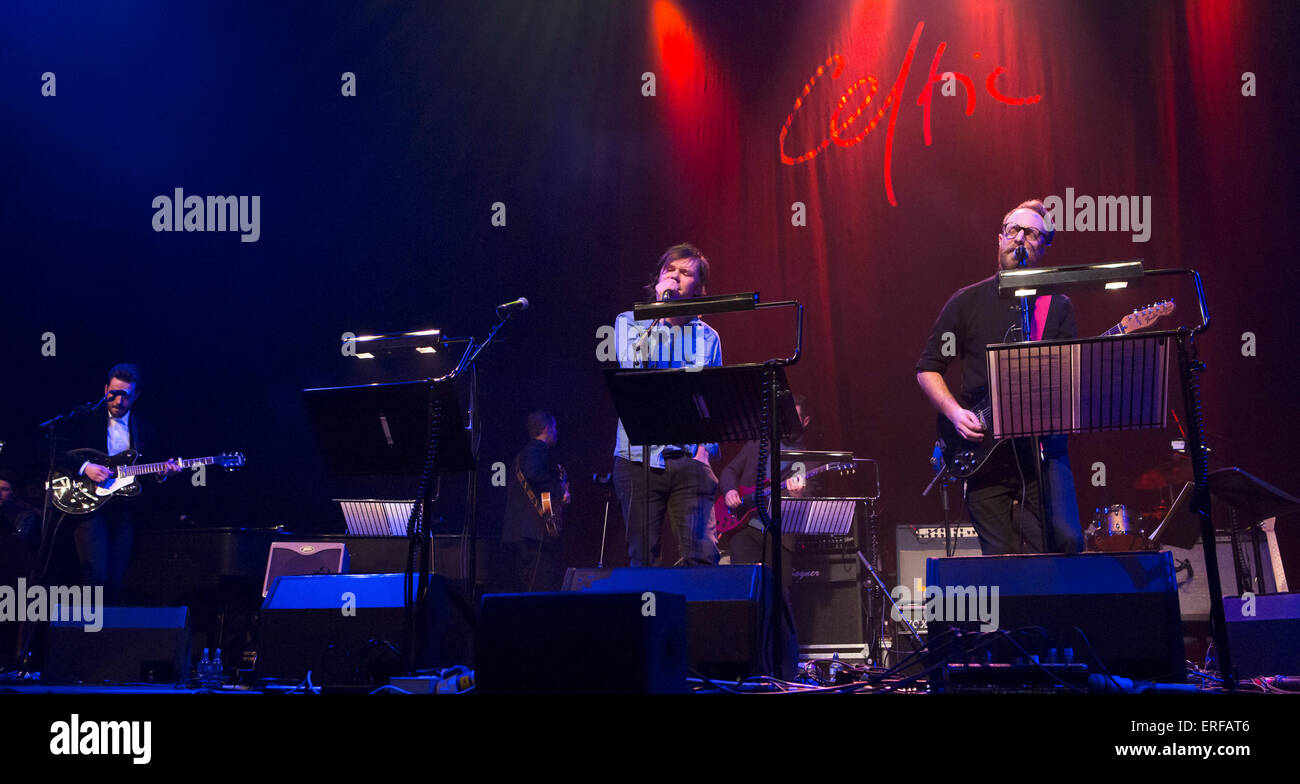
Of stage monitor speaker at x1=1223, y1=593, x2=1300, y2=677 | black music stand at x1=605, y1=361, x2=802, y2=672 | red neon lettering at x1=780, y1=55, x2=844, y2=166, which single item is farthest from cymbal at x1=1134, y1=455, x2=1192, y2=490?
black music stand at x1=605, y1=361, x2=802, y2=672

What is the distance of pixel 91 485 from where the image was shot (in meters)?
7.26

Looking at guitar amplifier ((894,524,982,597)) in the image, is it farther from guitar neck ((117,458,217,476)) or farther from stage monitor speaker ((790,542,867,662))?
guitar neck ((117,458,217,476))

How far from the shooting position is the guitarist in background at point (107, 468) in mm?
6879

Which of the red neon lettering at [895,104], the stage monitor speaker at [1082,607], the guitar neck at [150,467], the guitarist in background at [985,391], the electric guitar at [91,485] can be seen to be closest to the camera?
the stage monitor speaker at [1082,607]

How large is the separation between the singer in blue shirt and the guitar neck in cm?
458

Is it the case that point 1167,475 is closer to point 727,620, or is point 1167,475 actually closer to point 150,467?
point 727,620

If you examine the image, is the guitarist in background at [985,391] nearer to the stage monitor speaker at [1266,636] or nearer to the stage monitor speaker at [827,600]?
the stage monitor speaker at [1266,636]

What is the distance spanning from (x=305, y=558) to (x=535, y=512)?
77.8 inches

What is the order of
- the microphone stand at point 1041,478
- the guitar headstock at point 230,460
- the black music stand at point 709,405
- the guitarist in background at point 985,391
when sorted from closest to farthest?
the black music stand at point 709,405
the microphone stand at point 1041,478
the guitarist in background at point 985,391
the guitar headstock at point 230,460

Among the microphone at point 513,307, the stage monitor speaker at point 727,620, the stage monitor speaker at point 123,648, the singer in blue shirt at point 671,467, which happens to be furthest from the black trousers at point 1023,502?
the stage monitor speaker at point 123,648

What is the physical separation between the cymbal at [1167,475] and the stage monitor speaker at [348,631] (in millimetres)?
6005

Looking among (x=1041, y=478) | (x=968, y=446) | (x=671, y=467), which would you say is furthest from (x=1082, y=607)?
(x=671, y=467)
